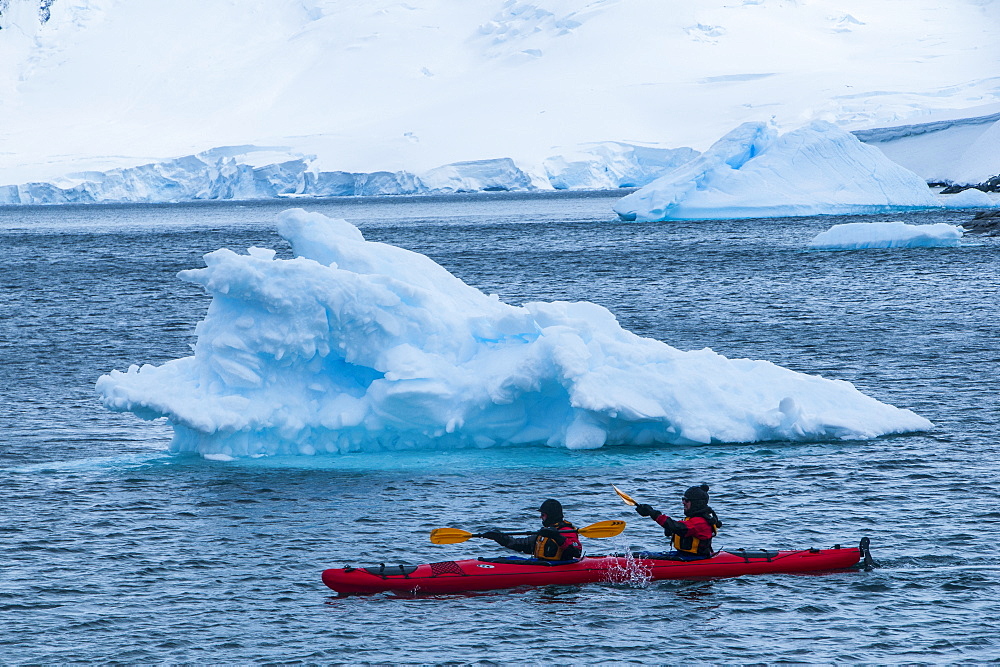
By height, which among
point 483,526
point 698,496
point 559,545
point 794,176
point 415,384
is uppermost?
point 794,176

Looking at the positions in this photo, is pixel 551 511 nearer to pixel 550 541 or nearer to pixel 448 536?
pixel 550 541

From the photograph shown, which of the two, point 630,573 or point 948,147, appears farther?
point 948,147

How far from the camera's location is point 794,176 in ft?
240

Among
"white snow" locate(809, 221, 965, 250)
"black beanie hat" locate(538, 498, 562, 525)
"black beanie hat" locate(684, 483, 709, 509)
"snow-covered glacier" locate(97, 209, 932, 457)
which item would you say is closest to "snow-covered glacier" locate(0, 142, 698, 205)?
"white snow" locate(809, 221, 965, 250)

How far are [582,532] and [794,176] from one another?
61983 mm

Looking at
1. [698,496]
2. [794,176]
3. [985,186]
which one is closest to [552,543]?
[698,496]

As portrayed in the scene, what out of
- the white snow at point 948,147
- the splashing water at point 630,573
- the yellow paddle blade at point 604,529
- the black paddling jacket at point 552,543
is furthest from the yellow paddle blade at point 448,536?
the white snow at point 948,147

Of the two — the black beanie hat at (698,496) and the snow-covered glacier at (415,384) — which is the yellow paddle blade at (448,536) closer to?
the black beanie hat at (698,496)

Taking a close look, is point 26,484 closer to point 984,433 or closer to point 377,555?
point 377,555

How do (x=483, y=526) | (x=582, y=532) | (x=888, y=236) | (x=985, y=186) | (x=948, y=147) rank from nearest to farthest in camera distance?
(x=582, y=532) < (x=483, y=526) < (x=888, y=236) < (x=985, y=186) < (x=948, y=147)

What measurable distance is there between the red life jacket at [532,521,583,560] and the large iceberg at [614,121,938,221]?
60.1 meters

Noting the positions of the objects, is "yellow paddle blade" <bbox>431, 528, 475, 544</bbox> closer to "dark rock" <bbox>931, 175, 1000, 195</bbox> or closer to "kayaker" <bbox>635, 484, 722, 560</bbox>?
"kayaker" <bbox>635, 484, 722, 560</bbox>

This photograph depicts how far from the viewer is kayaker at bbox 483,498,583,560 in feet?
47.2

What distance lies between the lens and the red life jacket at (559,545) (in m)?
14.5
